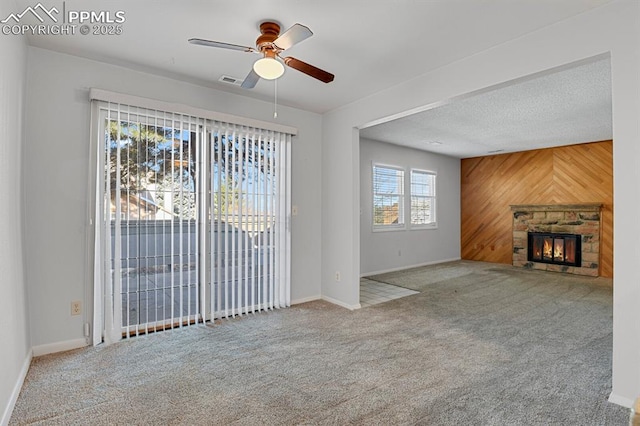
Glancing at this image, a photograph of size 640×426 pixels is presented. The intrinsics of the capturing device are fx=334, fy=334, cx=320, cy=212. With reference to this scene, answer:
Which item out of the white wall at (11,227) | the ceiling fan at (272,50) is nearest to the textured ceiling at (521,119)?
the ceiling fan at (272,50)

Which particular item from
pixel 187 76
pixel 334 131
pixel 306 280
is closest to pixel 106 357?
pixel 306 280

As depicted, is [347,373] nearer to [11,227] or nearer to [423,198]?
[11,227]

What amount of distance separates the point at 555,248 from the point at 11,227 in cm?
809

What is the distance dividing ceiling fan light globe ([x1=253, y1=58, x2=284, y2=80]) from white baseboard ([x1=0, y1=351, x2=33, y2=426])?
2465mm

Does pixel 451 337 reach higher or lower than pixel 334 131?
lower

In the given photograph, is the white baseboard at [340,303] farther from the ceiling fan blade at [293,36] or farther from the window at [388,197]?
the ceiling fan blade at [293,36]

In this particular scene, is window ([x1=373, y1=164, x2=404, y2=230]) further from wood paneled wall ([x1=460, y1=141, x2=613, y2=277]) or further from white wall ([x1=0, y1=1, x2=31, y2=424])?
white wall ([x1=0, y1=1, x2=31, y2=424])

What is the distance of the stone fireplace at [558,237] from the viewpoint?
20.4 feet

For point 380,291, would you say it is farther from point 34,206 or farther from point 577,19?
point 34,206

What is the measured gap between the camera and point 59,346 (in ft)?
9.09

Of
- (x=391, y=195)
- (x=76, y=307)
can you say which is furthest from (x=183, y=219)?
(x=391, y=195)

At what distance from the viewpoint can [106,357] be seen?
2.66 metres

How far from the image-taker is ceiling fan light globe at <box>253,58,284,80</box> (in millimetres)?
2227

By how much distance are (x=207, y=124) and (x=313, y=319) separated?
7.70 feet
